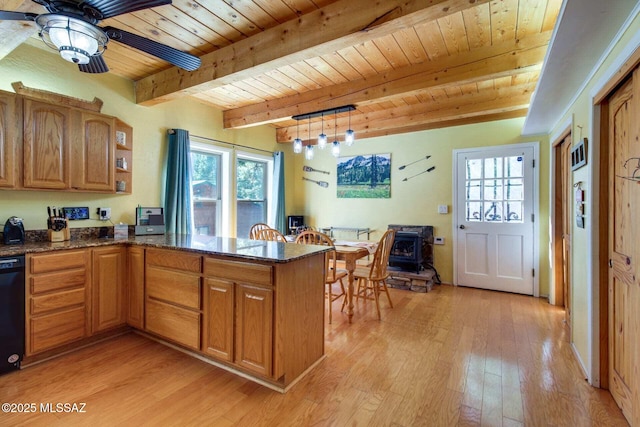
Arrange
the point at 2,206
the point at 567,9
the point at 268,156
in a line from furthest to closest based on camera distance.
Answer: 1. the point at 268,156
2. the point at 2,206
3. the point at 567,9

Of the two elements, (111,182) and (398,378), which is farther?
(111,182)

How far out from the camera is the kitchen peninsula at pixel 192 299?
2.00m

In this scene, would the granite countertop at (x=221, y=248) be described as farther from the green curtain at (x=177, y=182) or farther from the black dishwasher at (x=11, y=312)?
the green curtain at (x=177, y=182)

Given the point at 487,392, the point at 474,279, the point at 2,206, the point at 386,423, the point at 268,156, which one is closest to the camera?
the point at 386,423

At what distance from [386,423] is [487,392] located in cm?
78

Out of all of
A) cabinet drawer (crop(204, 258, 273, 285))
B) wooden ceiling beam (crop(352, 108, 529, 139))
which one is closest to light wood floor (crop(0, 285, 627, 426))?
cabinet drawer (crop(204, 258, 273, 285))

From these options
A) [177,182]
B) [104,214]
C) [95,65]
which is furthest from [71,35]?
[177,182]

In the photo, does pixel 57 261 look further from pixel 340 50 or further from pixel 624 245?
pixel 624 245

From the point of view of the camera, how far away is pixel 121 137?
3.16m

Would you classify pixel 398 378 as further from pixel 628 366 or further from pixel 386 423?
pixel 628 366

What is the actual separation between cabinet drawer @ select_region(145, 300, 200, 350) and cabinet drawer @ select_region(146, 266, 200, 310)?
67 mm

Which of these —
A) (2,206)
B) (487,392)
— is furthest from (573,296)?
(2,206)

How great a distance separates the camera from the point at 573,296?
253cm

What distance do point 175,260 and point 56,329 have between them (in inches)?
41.5
